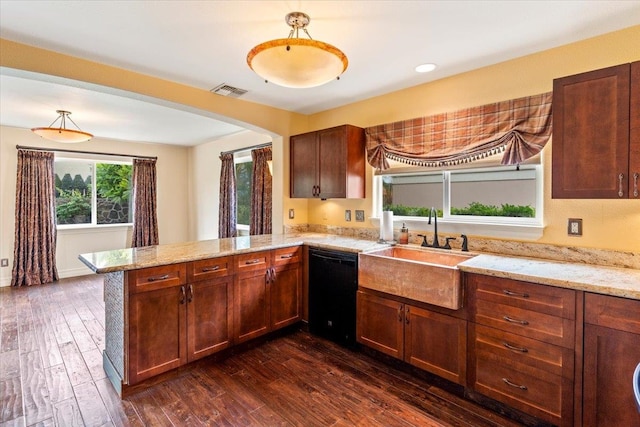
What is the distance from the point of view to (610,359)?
5.38 ft

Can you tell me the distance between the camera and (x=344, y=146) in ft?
10.8

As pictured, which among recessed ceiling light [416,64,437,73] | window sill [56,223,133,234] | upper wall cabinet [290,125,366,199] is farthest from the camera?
window sill [56,223,133,234]

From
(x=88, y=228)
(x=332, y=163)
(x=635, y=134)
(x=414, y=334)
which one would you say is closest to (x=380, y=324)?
(x=414, y=334)

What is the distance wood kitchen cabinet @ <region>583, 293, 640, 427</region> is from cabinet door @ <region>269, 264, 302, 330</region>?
2.24m

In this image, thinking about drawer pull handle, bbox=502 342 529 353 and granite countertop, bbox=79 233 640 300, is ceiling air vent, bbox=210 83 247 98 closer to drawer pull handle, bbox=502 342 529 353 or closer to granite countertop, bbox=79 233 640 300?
granite countertop, bbox=79 233 640 300

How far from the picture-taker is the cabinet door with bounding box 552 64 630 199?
183 centimetres

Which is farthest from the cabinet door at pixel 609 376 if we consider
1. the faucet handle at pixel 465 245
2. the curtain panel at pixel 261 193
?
the curtain panel at pixel 261 193

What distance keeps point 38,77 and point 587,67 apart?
3931 mm

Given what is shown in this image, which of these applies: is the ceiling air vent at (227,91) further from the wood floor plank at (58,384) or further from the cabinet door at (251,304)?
the wood floor plank at (58,384)

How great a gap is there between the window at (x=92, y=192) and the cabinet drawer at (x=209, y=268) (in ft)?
15.1

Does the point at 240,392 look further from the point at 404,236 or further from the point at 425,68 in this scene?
the point at 425,68

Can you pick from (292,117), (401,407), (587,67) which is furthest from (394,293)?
(292,117)

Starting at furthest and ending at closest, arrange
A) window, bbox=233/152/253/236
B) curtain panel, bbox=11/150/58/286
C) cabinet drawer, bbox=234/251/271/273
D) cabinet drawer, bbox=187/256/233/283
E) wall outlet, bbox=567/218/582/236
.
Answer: window, bbox=233/152/253/236, curtain panel, bbox=11/150/58/286, cabinet drawer, bbox=234/251/271/273, cabinet drawer, bbox=187/256/233/283, wall outlet, bbox=567/218/582/236

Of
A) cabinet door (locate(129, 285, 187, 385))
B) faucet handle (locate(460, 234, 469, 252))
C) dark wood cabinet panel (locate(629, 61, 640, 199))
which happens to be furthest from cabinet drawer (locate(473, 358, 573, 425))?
cabinet door (locate(129, 285, 187, 385))
